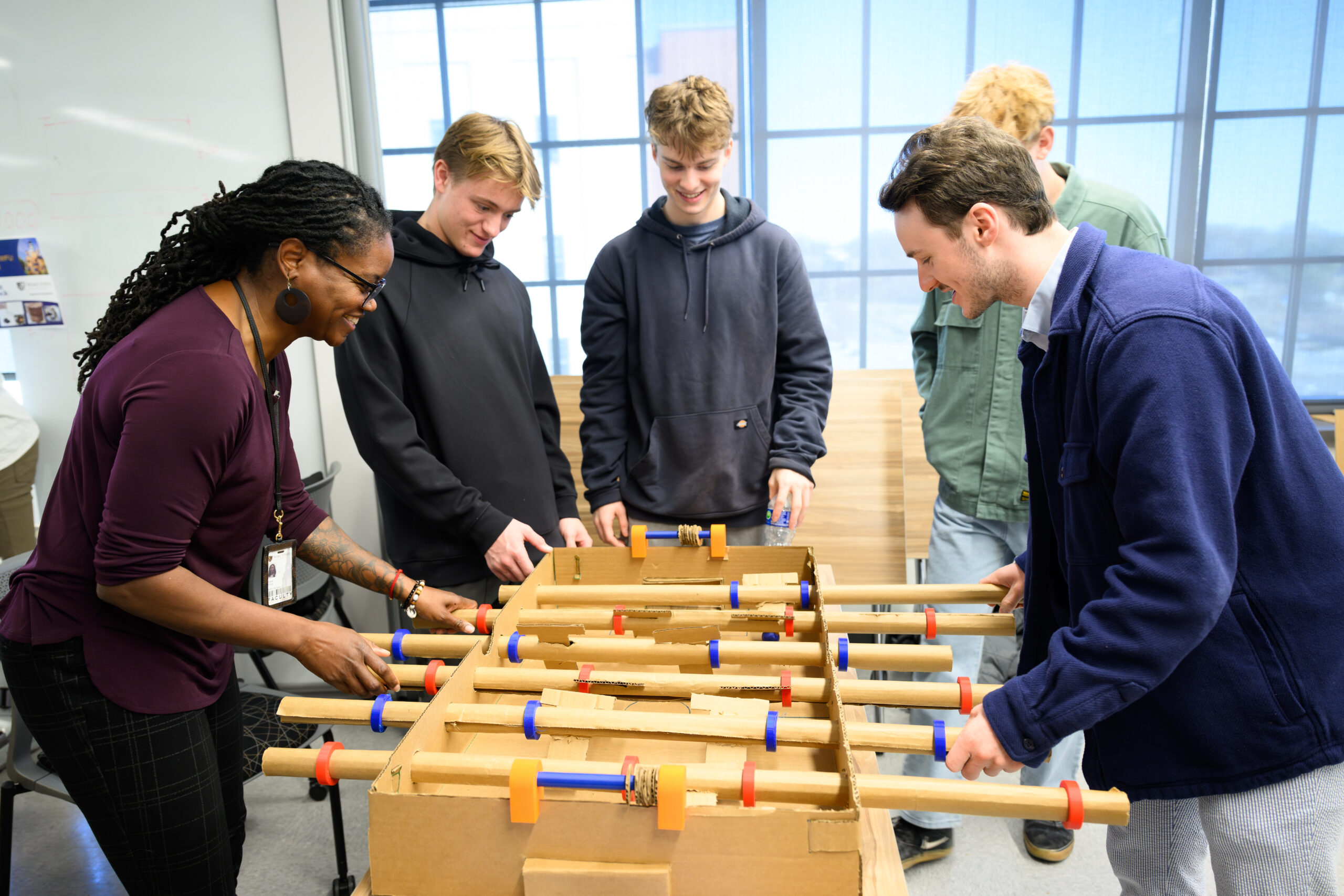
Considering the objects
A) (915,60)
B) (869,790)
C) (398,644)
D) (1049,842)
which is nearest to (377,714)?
(398,644)

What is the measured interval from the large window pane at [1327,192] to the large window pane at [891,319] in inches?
55.7

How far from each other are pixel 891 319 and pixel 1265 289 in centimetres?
138

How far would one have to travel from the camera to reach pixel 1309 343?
3.16 meters

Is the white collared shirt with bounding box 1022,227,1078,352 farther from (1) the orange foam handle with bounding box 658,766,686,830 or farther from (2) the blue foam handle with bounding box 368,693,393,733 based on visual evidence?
(2) the blue foam handle with bounding box 368,693,393,733

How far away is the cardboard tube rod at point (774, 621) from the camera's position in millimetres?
1277

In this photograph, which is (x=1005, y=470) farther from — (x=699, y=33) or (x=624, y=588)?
(x=699, y=33)

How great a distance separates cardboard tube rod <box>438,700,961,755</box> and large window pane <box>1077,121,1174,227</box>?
9.11 ft

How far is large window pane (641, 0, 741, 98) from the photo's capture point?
3045 millimetres

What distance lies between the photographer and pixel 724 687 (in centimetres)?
109

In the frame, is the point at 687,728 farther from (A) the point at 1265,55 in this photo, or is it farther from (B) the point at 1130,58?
(A) the point at 1265,55

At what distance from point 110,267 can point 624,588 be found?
2.43m

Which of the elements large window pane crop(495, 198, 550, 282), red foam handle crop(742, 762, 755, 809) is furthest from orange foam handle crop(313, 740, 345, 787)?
large window pane crop(495, 198, 550, 282)

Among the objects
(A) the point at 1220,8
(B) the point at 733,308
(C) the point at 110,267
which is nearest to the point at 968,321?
(B) the point at 733,308

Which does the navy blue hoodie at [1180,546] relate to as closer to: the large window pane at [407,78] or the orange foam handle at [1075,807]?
the orange foam handle at [1075,807]
